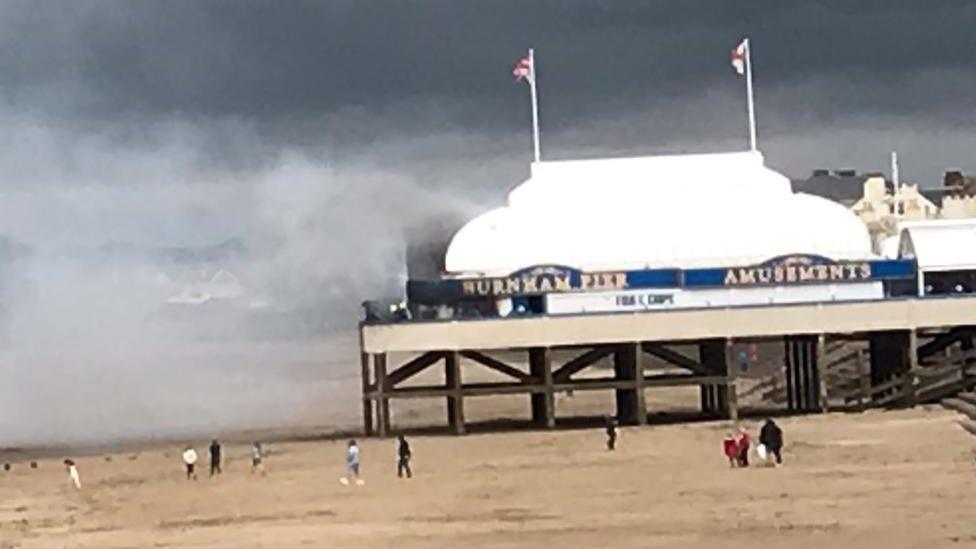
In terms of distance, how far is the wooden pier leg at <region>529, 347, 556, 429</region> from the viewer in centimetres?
5453

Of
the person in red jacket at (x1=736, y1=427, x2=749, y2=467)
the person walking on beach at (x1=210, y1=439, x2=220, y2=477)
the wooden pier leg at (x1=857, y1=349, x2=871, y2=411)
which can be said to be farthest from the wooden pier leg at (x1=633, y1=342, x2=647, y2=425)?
the person in red jacket at (x1=736, y1=427, x2=749, y2=467)

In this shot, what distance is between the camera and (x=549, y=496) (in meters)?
35.9

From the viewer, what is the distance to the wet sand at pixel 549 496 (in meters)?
30.1

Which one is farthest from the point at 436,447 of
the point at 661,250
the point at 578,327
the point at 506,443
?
the point at 661,250

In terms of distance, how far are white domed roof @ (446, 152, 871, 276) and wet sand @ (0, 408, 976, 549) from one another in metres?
8.85

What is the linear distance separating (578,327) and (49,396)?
3676 centimetres

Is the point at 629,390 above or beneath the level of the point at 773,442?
above

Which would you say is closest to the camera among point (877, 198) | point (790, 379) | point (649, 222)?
point (649, 222)

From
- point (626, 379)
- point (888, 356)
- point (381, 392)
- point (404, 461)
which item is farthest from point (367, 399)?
point (888, 356)

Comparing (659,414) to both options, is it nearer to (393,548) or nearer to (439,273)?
(439,273)

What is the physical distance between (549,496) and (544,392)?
18.6 meters

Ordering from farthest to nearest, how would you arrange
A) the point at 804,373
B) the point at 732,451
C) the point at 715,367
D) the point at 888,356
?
the point at 804,373, the point at 888,356, the point at 715,367, the point at 732,451

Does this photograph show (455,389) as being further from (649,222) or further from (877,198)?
(877,198)

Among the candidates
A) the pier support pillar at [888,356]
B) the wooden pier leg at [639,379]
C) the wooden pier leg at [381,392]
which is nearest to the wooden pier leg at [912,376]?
the pier support pillar at [888,356]
